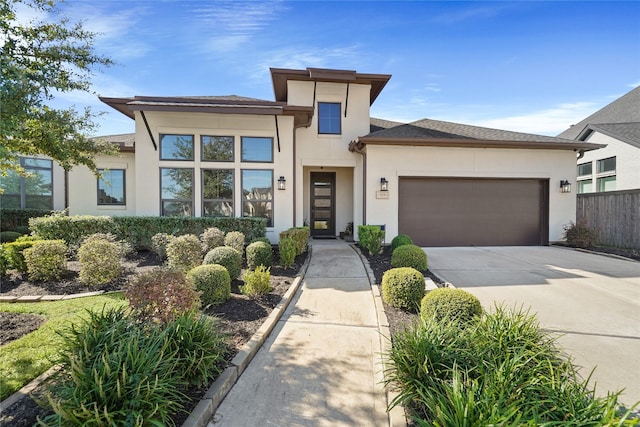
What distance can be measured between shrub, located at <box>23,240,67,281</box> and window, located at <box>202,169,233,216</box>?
410cm

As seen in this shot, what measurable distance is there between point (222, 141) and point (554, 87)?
1209 centimetres

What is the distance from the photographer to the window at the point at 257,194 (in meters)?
9.42

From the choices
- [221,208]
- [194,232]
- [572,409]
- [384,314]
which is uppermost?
[221,208]

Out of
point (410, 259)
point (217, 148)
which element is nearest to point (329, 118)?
point (217, 148)

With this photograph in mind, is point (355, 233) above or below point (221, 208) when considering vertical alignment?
below

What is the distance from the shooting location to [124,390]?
198 centimetres

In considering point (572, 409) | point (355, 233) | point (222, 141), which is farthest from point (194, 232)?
point (572, 409)

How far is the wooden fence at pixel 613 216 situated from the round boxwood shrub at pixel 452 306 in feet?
32.1

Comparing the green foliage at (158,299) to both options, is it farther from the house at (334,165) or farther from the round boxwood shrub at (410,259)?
the house at (334,165)

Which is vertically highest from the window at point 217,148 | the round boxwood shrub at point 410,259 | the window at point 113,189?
the window at point 217,148

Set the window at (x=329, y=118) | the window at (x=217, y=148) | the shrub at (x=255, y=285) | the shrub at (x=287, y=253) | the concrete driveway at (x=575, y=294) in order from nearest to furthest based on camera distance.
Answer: the concrete driveway at (x=575, y=294) < the shrub at (x=255, y=285) < the shrub at (x=287, y=253) < the window at (x=217, y=148) < the window at (x=329, y=118)

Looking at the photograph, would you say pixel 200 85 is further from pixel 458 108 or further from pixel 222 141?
pixel 458 108

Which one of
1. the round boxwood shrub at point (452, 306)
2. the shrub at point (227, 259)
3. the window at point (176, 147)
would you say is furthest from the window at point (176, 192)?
the round boxwood shrub at point (452, 306)

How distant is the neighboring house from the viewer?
13.3 metres
